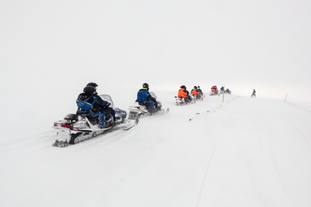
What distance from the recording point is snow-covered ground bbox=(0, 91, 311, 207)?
2.35 m

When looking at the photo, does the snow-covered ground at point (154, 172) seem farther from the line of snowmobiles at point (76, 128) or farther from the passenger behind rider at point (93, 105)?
the passenger behind rider at point (93, 105)

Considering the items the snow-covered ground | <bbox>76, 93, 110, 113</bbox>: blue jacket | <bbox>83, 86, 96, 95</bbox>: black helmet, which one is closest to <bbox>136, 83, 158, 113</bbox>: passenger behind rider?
the snow-covered ground

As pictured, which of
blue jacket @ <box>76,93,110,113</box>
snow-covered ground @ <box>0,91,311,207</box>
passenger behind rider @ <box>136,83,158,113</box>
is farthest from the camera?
passenger behind rider @ <box>136,83,158,113</box>

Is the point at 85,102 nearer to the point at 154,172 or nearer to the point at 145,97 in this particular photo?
the point at 154,172

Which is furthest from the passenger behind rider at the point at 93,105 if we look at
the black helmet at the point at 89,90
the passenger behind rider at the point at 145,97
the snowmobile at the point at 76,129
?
the passenger behind rider at the point at 145,97

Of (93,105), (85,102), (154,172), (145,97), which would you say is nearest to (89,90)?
(85,102)

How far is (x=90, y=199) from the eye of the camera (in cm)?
225

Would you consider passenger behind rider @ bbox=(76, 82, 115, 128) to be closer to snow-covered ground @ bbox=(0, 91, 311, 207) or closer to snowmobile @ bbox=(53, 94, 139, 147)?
snowmobile @ bbox=(53, 94, 139, 147)

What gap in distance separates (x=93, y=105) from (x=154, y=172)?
111 inches

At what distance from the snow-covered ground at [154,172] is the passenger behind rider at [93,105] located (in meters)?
0.59

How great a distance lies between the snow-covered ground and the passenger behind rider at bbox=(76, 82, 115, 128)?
1.95ft

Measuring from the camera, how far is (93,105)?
4707mm

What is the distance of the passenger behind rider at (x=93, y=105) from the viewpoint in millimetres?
4527

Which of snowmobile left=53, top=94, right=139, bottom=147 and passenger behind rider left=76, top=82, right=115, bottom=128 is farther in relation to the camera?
passenger behind rider left=76, top=82, right=115, bottom=128
